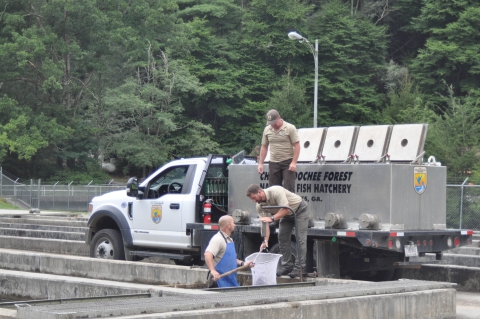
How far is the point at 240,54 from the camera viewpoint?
68.2 meters

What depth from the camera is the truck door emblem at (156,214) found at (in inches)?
609

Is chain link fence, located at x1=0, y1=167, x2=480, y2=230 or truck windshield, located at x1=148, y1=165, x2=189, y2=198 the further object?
chain link fence, located at x1=0, y1=167, x2=480, y2=230

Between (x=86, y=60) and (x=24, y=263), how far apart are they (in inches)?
1691

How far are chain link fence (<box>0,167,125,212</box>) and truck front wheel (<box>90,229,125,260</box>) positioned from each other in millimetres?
24979

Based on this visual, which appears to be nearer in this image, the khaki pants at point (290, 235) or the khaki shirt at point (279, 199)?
the khaki shirt at point (279, 199)

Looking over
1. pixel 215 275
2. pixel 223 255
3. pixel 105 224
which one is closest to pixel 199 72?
pixel 105 224

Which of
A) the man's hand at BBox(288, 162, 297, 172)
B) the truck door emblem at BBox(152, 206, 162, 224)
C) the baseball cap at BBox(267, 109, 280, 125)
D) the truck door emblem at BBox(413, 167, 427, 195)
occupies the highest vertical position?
the baseball cap at BBox(267, 109, 280, 125)

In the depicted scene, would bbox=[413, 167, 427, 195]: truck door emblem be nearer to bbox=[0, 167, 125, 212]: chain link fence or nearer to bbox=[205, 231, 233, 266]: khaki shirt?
bbox=[205, 231, 233, 266]: khaki shirt

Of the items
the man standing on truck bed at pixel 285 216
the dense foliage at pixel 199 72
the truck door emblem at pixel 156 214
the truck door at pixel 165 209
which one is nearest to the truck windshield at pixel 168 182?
the truck door at pixel 165 209

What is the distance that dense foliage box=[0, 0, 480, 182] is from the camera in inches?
2152

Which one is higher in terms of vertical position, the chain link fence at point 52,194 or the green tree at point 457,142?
the green tree at point 457,142

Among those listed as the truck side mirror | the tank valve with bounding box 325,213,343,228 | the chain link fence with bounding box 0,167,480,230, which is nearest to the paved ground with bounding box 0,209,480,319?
the tank valve with bounding box 325,213,343,228

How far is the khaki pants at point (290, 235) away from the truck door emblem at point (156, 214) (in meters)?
3.86

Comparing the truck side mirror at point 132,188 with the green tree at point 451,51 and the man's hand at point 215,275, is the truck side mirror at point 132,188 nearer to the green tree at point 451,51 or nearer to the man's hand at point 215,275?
the man's hand at point 215,275
